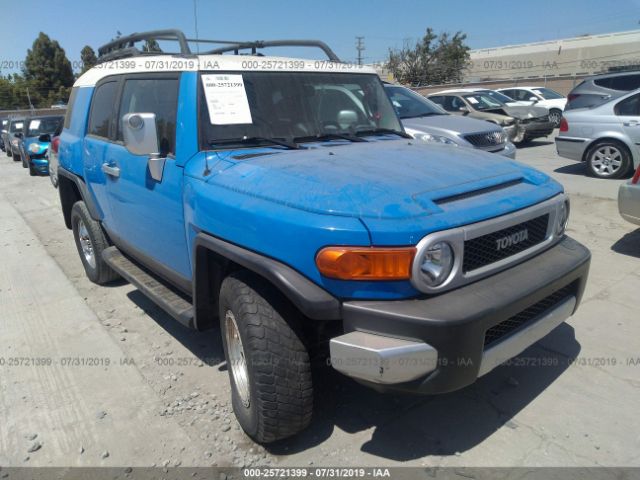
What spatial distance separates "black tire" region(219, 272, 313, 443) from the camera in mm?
2354

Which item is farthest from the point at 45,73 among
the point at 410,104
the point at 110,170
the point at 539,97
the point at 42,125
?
the point at 110,170

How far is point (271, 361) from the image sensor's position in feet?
7.70

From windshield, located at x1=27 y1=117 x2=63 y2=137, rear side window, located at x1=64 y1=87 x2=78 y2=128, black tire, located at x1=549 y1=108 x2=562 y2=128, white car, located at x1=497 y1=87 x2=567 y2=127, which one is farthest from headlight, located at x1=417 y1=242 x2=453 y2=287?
white car, located at x1=497 y1=87 x2=567 y2=127

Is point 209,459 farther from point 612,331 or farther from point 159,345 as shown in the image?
point 612,331

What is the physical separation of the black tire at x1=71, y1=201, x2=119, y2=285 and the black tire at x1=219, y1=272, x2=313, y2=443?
9.06ft

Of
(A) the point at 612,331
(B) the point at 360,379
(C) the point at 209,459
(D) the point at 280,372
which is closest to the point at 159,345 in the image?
(C) the point at 209,459

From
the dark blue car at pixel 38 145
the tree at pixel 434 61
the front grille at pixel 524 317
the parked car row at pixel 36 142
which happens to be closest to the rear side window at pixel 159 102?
the front grille at pixel 524 317

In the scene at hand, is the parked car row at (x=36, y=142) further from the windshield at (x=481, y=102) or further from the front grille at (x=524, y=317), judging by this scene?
the front grille at (x=524, y=317)

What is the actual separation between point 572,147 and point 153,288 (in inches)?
333

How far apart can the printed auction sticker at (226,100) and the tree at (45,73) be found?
2018 inches

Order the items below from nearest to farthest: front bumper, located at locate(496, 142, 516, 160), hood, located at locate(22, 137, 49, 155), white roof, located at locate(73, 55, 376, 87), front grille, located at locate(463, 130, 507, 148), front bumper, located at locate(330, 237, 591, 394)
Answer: front bumper, located at locate(330, 237, 591, 394)
white roof, located at locate(73, 55, 376, 87)
front grille, located at locate(463, 130, 507, 148)
front bumper, located at locate(496, 142, 516, 160)
hood, located at locate(22, 137, 49, 155)

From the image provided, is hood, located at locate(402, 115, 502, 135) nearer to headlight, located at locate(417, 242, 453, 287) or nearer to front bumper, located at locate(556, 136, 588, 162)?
front bumper, located at locate(556, 136, 588, 162)

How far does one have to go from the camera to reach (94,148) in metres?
4.36

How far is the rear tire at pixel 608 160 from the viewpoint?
8.62m
